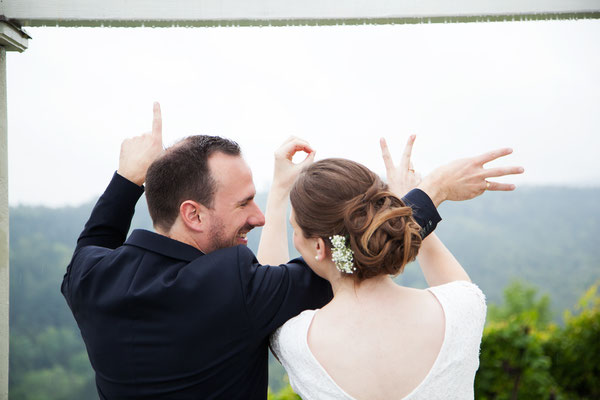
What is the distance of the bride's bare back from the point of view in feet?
4.20

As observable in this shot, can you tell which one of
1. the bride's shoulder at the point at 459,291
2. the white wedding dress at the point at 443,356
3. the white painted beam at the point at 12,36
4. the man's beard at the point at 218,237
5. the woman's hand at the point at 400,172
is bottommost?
the white wedding dress at the point at 443,356

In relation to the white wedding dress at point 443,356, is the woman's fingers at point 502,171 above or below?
above

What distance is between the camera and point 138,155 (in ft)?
5.80

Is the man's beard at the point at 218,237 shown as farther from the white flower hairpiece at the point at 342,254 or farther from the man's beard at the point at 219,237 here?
the white flower hairpiece at the point at 342,254

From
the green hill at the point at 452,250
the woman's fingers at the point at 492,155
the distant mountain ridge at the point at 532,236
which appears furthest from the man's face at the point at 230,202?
the distant mountain ridge at the point at 532,236

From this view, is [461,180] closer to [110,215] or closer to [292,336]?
[292,336]

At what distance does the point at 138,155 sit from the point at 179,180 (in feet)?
0.98

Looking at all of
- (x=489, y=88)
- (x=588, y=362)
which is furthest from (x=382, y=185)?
(x=588, y=362)

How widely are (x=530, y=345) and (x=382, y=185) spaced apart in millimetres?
4300

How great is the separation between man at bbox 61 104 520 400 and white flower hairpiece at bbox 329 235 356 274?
224 millimetres

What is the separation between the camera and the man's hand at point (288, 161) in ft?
5.99

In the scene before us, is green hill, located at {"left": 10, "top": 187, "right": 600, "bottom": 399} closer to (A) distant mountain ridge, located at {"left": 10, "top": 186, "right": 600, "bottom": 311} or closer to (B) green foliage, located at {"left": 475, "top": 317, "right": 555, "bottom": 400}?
(A) distant mountain ridge, located at {"left": 10, "top": 186, "right": 600, "bottom": 311}

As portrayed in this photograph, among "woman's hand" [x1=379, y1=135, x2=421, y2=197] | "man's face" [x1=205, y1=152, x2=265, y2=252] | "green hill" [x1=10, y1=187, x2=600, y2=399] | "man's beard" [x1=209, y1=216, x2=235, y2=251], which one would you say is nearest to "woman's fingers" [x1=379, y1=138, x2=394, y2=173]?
"woman's hand" [x1=379, y1=135, x2=421, y2=197]

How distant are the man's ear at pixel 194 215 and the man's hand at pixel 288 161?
0.39 m
